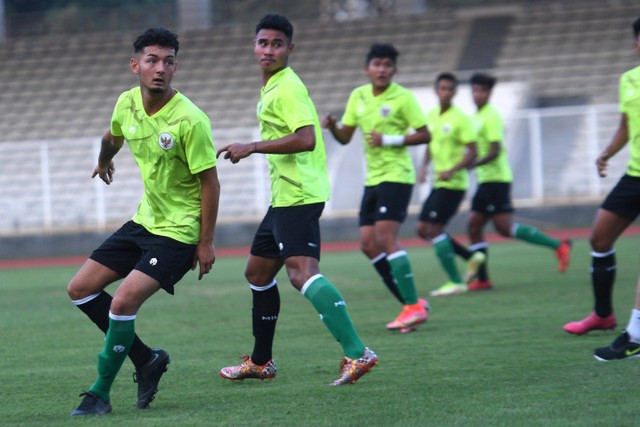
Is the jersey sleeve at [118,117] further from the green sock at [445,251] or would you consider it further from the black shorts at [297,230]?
the green sock at [445,251]

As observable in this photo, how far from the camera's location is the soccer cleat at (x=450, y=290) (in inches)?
425

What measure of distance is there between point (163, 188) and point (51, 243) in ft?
50.6

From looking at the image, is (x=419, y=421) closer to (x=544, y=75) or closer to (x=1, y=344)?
(x=1, y=344)

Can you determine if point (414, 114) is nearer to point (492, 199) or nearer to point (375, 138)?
point (375, 138)

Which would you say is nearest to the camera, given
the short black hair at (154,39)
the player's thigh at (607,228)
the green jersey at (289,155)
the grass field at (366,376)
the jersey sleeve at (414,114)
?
the grass field at (366,376)

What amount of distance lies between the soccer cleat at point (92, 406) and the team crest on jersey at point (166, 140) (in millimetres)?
1283

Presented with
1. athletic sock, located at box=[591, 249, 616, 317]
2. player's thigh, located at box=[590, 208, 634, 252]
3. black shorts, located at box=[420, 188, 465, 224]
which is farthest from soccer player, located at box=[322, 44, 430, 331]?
black shorts, located at box=[420, 188, 465, 224]

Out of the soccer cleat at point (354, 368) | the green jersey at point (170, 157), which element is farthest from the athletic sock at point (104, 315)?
the soccer cleat at point (354, 368)

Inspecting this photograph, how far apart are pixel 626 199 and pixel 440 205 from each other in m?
3.93

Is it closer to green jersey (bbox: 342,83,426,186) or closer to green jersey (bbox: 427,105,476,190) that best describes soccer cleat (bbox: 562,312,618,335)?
green jersey (bbox: 342,83,426,186)

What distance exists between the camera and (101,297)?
5.58 meters

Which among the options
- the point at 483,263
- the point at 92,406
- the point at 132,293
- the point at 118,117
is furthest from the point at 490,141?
the point at 92,406

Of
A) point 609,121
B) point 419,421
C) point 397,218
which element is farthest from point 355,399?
point 609,121

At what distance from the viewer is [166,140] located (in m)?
5.30
